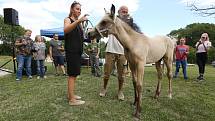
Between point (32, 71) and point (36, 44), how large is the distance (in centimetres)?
154

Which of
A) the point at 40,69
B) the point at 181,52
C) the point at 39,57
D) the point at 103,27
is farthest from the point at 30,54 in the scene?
the point at 103,27

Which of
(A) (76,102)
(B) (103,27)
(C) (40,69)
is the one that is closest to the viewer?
(B) (103,27)

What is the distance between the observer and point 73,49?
612 cm

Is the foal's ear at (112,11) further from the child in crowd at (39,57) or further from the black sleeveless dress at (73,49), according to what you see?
the child in crowd at (39,57)

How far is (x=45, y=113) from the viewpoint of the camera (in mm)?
5941

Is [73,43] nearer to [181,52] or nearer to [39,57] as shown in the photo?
[39,57]

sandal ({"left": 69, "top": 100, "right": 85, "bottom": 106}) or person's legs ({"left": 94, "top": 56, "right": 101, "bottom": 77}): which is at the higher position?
→ person's legs ({"left": 94, "top": 56, "right": 101, "bottom": 77})

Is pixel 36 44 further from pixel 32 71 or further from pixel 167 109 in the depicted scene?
pixel 167 109

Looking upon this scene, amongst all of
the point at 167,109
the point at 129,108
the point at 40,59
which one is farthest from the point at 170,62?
the point at 40,59

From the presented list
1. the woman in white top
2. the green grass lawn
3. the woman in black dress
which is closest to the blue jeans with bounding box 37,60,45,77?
the green grass lawn

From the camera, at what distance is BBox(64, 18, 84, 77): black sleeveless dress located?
6121mm

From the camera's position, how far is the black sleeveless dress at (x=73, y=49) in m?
6.12

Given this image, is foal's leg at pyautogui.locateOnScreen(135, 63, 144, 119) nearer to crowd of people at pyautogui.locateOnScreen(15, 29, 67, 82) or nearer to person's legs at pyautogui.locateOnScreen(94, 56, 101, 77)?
crowd of people at pyautogui.locateOnScreen(15, 29, 67, 82)

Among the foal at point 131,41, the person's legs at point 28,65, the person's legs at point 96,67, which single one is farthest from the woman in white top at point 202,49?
the foal at point 131,41
